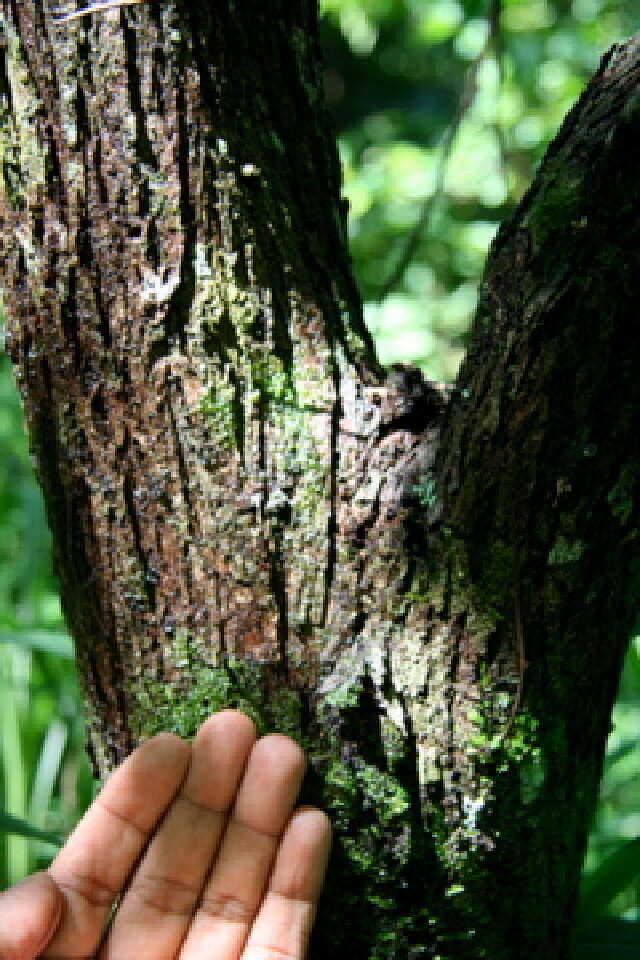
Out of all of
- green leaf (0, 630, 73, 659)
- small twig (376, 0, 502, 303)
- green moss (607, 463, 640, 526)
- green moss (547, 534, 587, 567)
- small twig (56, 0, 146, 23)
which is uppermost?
small twig (376, 0, 502, 303)

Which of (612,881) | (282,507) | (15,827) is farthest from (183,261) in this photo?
(612,881)

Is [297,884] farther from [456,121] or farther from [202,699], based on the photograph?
[456,121]

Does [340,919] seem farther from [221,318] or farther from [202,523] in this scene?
[221,318]

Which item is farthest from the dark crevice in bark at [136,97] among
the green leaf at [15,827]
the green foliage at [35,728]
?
the green foliage at [35,728]

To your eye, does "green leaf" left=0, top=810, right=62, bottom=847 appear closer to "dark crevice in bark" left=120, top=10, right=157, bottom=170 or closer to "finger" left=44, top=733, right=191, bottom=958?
"finger" left=44, top=733, right=191, bottom=958

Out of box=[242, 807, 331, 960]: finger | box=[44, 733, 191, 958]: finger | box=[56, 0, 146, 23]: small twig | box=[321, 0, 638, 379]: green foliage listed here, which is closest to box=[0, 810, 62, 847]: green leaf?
box=[44, 733, 191, 958]: finger

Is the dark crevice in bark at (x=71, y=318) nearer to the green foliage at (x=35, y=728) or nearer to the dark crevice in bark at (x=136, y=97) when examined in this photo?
the dark crevice in bark at (x=136, y=97)
